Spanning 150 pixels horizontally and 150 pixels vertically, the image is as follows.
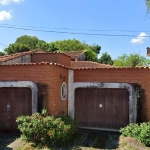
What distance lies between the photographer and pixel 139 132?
11.3 meters

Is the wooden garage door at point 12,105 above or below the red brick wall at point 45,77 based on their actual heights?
below

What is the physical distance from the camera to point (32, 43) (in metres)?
69.4

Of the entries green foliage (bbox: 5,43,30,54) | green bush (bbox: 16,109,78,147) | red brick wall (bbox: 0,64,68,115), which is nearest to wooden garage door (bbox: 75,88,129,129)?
red brick wall (bbox: 0,64,68,115)

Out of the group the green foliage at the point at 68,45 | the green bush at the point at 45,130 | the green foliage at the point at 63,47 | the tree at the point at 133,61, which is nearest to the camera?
the green bush at the point at 45,130

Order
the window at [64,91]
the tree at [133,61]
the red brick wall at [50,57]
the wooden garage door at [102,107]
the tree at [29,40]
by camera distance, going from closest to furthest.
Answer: the window at [64,91]
the wooden garage door at [102,107]
the red brick wall at [50,57]
the tree at [133,61]
the tree at [29,40]

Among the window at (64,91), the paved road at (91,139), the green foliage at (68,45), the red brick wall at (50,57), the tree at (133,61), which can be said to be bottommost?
the paved road at (91,139)

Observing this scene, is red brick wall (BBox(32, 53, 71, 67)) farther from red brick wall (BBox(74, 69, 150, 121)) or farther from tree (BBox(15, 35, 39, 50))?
tree (BBox(15, 35, 39, 50))

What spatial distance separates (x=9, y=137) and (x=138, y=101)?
744 cm

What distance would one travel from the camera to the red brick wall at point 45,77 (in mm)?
11625

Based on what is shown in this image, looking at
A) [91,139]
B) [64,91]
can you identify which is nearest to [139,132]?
[91,139]

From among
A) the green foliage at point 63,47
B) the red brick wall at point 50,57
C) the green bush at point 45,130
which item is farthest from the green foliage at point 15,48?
the green bush at point 45,130

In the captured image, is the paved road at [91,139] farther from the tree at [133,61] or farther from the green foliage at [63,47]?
the green foliage at [63,47]

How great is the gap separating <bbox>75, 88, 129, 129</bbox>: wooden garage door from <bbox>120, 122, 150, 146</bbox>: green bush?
1.06m

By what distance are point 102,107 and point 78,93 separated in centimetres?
174
